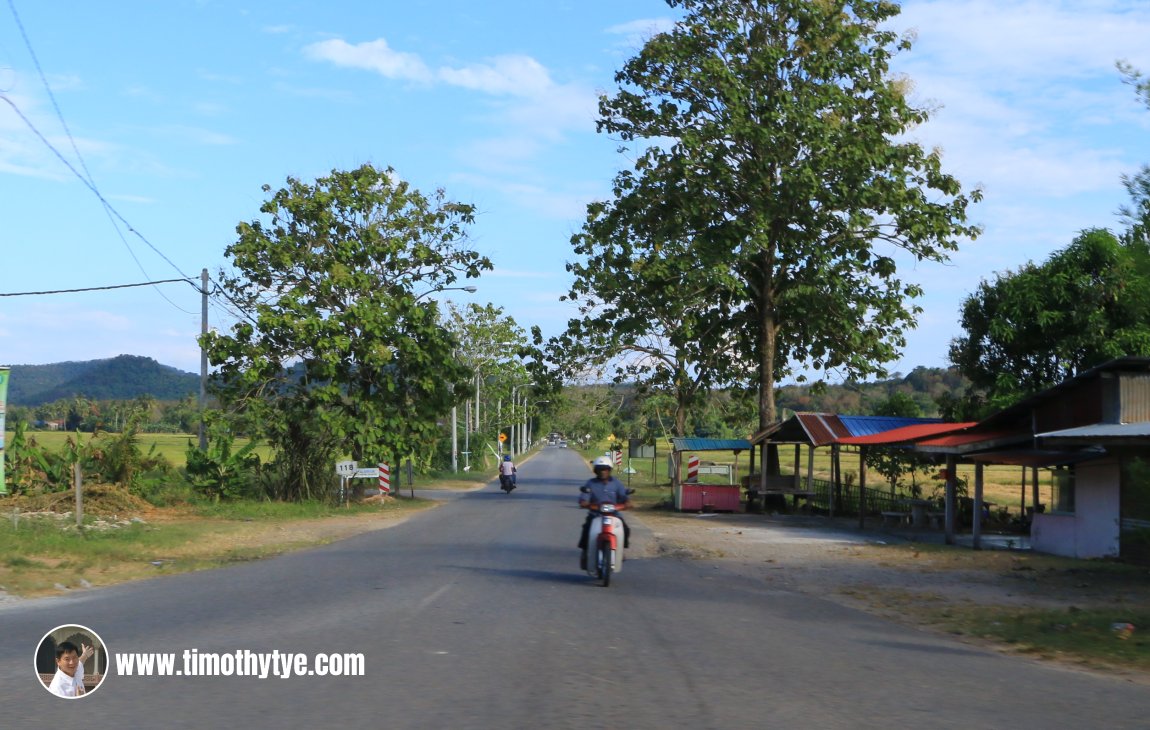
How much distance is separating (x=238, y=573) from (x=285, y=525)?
11635mm

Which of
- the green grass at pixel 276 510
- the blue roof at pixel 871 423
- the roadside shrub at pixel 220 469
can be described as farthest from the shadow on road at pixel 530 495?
the roadside shrub at pixel 220 469

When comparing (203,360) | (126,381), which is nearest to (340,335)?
(203,360)

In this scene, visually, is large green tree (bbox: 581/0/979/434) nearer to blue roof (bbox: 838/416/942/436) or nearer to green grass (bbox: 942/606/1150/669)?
blue roof (bbox: 838/416/942/436)

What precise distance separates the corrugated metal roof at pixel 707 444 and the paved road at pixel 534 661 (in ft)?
68.8

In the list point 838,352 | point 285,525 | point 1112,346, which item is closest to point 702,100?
point 838,352

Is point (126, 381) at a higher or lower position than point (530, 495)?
higher

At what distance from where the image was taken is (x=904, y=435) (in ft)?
94.1

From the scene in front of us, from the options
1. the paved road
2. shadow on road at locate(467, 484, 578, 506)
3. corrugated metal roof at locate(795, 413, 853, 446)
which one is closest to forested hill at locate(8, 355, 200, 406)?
shadow on road at locate(467, 484, 578, 506)

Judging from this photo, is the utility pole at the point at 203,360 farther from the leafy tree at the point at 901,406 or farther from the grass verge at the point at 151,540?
the leafy tree at the point at 901,406

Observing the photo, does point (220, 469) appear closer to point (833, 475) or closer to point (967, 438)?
point (833, 475)

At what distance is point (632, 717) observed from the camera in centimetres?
722

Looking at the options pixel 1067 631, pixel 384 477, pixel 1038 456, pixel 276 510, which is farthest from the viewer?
pixel 384 477

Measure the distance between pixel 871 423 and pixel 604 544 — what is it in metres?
20.7

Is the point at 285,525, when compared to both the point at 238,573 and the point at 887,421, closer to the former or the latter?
the point at 238,573
